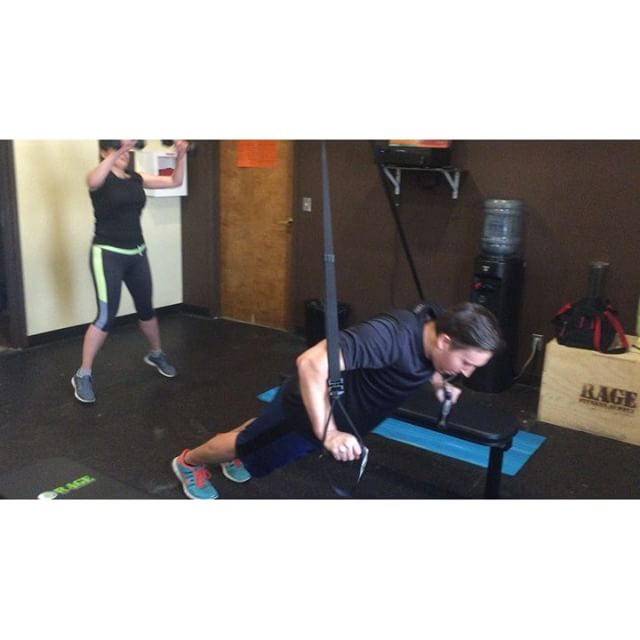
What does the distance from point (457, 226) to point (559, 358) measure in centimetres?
107

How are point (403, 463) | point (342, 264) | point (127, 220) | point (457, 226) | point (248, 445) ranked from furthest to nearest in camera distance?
point (342, 264), point (457, 226), point (127, 220), point (403, 463), point (248, 445)

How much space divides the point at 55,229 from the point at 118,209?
1141 mm

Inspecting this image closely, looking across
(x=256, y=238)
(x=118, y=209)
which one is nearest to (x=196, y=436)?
(x=118, y=209)

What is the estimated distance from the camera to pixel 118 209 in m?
3.10

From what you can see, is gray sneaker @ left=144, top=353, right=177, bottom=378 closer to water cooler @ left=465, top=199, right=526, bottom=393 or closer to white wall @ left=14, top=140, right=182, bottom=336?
white wall @ left=14, top=140, right=182, bottom=336

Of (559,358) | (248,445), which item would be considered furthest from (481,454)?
(248,445)

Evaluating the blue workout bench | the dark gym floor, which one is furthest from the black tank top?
the blue workout bench

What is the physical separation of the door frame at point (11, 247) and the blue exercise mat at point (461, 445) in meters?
2.36

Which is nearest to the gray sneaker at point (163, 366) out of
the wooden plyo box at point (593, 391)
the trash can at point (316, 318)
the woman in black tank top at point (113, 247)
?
the woman in black tank top at point (113, 247)

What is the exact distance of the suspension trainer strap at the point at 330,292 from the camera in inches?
49.6

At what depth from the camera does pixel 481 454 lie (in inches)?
109

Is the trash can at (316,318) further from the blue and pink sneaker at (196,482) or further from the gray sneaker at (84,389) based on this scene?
the blue and pink sneaker at (196,482)

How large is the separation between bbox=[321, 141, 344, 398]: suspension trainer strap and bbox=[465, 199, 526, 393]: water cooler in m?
2.15

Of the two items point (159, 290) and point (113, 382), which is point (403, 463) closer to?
point (113, 382)
